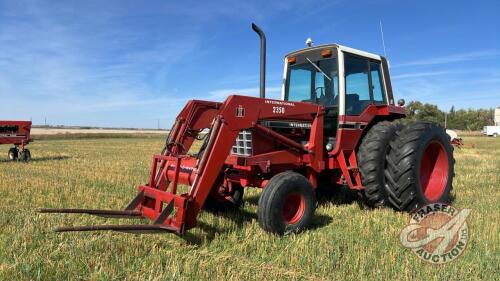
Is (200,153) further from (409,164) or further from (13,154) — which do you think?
(13,154)

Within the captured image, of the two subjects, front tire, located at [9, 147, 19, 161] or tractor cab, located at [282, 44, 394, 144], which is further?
front tire, located at [9, 147, 19, 161]

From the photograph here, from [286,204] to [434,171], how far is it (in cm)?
325

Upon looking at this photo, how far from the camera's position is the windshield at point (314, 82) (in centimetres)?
673

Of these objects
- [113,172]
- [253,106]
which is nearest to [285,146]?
[253,106]

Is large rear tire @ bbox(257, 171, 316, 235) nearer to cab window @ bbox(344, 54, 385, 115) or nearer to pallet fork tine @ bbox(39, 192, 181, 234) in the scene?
pallet fork tine @ bbox(39, 192, 181, 234)

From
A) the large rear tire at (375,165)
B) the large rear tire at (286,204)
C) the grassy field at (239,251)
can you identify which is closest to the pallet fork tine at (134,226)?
the grassy field at (239,251)

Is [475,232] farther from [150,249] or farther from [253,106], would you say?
[150,249]

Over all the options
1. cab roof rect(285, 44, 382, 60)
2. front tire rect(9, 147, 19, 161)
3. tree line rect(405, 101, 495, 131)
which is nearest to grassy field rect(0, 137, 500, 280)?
cab roof rect(285, 44, 382, 60)

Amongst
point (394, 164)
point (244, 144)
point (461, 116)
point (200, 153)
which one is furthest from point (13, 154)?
point (461, 116)

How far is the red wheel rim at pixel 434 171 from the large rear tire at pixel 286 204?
105 inches

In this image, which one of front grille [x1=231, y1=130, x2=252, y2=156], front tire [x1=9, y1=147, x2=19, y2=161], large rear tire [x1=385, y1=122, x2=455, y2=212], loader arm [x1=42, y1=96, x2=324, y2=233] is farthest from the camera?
front tire [x1=9, y1=147, x2=19, y2=161]

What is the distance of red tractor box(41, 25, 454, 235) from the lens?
5.13 m

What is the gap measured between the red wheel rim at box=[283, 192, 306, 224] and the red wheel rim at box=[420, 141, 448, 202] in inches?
106

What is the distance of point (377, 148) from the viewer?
6.38 metres
